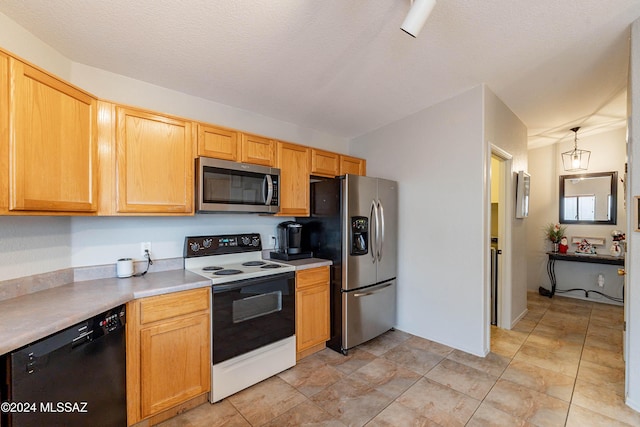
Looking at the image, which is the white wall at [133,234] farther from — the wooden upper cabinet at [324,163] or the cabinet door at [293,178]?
the wooden upper cabinet at [324,163]

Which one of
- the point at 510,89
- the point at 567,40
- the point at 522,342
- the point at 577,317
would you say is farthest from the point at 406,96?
the point at 577,317

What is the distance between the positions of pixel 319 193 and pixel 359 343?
161cm

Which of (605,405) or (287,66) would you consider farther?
(287,66)

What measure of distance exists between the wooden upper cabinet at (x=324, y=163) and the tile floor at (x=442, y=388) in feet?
6.25

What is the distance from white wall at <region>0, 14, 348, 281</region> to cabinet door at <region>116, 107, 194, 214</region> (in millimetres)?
336

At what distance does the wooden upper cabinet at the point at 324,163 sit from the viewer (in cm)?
309

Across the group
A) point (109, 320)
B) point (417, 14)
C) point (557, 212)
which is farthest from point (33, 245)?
point (557, 212)

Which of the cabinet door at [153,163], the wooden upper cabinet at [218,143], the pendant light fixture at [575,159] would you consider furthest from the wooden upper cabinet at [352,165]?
the pendant light fixture at [575,159]

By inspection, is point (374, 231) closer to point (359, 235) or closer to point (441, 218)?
point (359, 235)

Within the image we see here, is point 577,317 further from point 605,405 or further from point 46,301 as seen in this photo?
point 46,301

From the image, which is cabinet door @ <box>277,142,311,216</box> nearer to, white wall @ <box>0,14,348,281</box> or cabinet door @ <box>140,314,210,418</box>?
white wall @ <box>0,14,348,281</box>

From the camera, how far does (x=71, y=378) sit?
53.7 inches

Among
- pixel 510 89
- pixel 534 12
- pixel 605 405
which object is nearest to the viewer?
pixel 534 12

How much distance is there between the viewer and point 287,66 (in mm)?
2234
